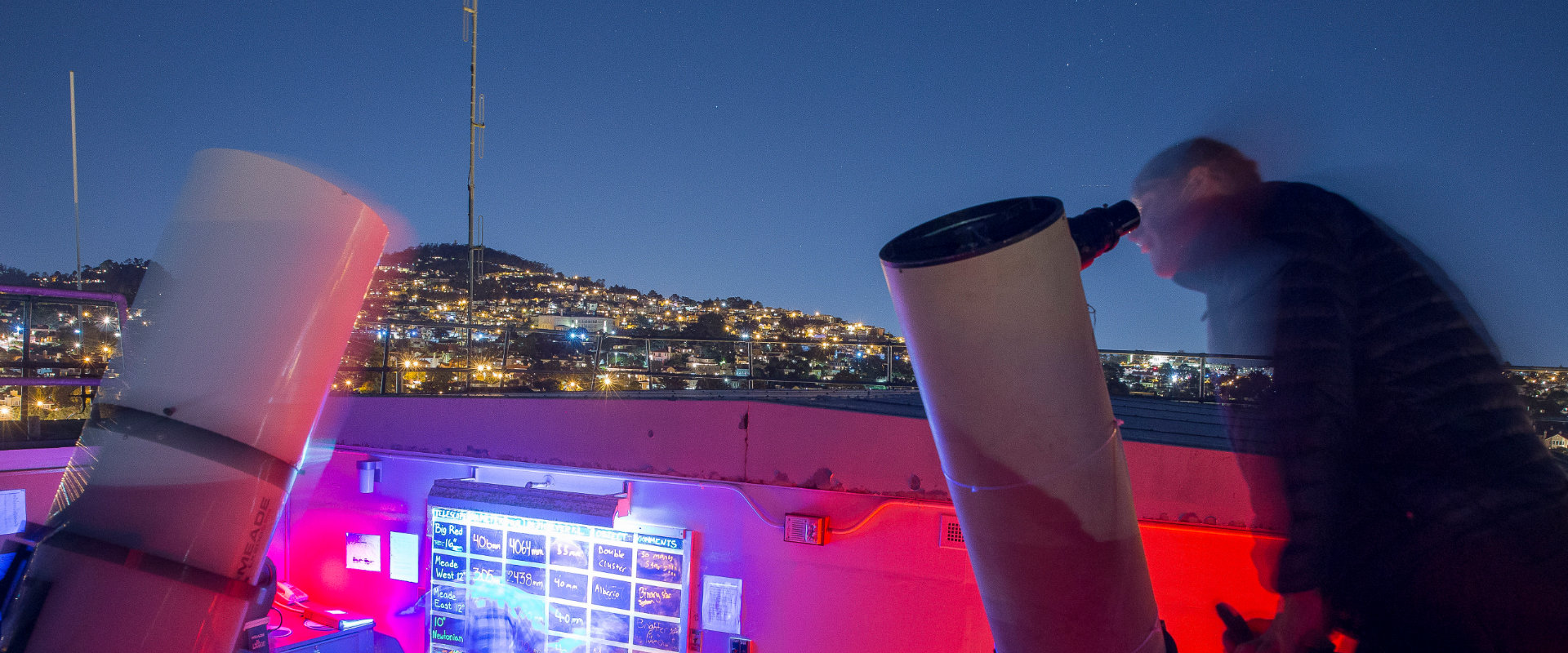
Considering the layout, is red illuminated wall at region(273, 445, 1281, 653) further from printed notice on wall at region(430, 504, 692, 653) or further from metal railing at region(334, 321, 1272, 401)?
metal railing at region(334, 321, 1272, 401)

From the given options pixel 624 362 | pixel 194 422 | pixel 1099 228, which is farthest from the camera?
pixel 624 362

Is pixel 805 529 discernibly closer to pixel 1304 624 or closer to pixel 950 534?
pixel 950 534

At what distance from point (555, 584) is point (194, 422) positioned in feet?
17.5

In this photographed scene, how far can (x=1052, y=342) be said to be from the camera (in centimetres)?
164

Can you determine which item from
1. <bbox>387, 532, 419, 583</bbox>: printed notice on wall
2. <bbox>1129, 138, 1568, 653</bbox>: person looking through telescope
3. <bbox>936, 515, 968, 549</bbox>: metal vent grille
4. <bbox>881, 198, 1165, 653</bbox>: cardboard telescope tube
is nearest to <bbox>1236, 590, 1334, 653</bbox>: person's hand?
<bbox>1129, 138, 1568, 653</bbox>: person looking through telescope

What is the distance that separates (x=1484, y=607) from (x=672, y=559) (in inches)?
194

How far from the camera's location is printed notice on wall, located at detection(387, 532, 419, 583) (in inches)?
267

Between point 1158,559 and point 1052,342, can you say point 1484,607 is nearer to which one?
point 1052,342

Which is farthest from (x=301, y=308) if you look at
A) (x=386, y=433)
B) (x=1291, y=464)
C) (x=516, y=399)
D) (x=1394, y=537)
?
(x=386, y=433)

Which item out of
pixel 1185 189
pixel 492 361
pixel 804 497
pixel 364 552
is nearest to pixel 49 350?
pixel 364 552

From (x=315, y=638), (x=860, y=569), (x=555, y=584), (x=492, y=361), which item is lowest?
(x=315, y=638)

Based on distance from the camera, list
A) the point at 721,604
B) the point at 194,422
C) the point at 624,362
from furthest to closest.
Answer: the point at 624,362 → the point at 721,604 → the point at 194,422

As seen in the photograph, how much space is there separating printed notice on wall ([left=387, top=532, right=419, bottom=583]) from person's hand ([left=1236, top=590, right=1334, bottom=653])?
6.88 metres

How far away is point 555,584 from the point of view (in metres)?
6.27
